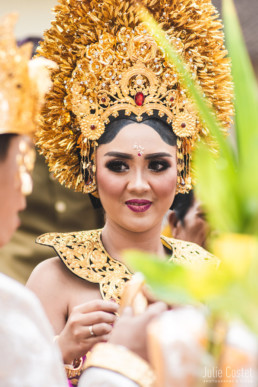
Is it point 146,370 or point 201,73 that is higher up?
point 201,73

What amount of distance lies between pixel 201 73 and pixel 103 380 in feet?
3.52

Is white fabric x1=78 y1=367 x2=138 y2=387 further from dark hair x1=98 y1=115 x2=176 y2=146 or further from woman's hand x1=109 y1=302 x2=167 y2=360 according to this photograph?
dark hair x1=98 y1=115 x2=176 y2=146

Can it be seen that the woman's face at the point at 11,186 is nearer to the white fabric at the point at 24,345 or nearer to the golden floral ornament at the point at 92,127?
the white fabric at the point at 24,345

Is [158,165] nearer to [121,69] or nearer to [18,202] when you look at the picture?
[121,69]

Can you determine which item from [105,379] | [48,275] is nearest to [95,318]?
[48,275]

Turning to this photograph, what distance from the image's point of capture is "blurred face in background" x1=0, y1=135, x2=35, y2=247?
3.46 feet

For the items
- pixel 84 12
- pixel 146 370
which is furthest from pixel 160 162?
pixel 146 370

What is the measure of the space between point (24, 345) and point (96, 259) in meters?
0.79

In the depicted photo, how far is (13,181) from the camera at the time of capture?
1.07m

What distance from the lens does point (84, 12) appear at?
172cm

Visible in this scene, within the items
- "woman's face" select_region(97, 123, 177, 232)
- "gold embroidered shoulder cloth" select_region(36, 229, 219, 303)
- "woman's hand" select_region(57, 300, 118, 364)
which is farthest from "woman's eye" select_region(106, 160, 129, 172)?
"woman's hand" select_region(57, 300, 118, 364)

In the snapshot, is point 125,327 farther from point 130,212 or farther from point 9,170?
point 130,212

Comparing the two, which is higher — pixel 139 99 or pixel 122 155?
pixel 139 99

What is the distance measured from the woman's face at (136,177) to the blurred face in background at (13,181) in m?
0.53
